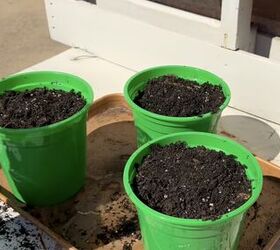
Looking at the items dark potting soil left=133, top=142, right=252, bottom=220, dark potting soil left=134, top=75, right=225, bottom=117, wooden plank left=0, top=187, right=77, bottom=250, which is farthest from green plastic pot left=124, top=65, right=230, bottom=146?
wooden plank left=0, top=187, right=77, bottom=250

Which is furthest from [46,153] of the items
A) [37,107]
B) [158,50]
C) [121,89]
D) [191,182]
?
[158,50]

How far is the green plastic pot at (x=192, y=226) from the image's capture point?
4.30 feet

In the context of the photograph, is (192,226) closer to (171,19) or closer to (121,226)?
(121,226)

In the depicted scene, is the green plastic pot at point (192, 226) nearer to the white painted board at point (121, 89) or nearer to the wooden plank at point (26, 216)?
the wooden plank at point (26, 216)

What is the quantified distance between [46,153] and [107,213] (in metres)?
0.34

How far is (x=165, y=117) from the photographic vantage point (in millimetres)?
1707

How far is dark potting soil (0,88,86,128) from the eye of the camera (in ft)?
5.71

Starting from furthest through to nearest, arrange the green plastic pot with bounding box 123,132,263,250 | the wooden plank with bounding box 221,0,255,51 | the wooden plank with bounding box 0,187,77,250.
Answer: the wooden plank with bounding box 221,0,255,51 < the wooden plank with bounding box 0,187,77,250 < the green plastic pot with bounding box 123,132,263,250

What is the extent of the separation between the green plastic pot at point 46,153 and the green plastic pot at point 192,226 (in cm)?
33

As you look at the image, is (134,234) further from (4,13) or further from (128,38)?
(4,13)

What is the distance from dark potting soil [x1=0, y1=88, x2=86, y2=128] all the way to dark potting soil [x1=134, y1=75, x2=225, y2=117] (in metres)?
0.27

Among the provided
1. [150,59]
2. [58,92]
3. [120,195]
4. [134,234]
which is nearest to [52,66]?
[150,59]

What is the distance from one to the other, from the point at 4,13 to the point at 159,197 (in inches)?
107

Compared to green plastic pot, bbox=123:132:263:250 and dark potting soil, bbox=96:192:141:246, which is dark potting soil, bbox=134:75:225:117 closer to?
green plastic pot, bbox=123:132:263:250
